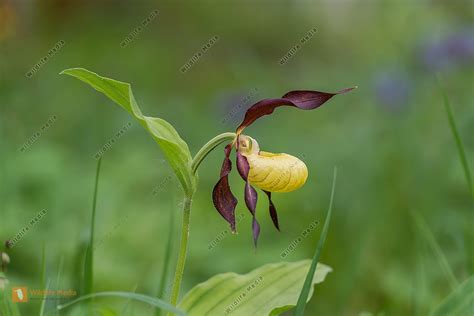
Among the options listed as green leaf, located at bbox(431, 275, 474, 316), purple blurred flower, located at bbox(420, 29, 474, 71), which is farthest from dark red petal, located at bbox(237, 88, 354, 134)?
purple blurred flower, located at bbox(420, 29, 474, 71)

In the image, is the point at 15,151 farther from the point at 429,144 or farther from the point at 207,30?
the point at 207,30

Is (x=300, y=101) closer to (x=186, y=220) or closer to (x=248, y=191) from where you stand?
(x=248, y=191)

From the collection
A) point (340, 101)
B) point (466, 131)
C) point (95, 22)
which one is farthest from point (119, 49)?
point (466, 131)

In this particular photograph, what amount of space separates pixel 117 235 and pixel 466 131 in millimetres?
1310

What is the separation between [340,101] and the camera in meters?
3.96

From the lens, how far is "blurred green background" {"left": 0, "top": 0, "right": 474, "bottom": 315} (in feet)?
5.67

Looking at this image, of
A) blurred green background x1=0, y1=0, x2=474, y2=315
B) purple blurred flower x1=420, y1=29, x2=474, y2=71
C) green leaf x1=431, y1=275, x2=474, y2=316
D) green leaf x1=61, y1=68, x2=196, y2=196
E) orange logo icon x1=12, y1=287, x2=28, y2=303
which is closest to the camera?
green leaf x1=61, y1=68, x2=196, y2=196

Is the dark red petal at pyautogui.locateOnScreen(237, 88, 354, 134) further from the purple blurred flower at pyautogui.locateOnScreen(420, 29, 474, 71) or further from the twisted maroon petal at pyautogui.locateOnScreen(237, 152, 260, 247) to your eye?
the purple blurred flower at pyautogui.locateOnScreen(420, 29, 474, 71)

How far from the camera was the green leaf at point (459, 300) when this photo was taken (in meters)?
1.05

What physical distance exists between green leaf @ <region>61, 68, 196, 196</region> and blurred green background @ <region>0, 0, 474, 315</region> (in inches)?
10.6

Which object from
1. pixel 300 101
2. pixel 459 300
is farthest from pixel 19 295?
pixel 459 300

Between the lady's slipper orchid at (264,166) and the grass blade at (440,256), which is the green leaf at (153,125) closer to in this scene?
the lady's slipper orchid at (264,166)

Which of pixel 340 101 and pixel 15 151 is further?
pixel 340 101

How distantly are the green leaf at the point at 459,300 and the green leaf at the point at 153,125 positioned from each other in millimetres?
472
